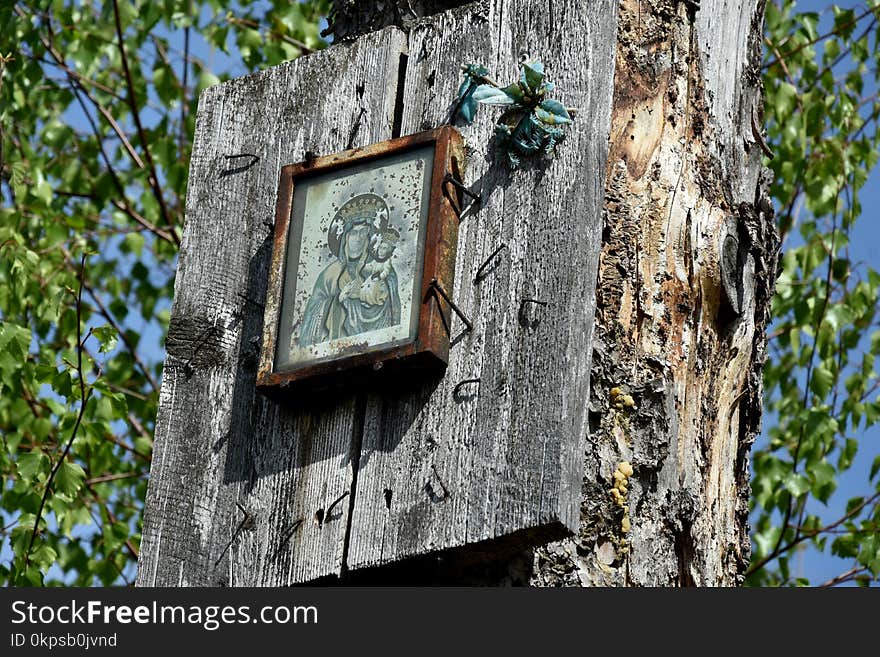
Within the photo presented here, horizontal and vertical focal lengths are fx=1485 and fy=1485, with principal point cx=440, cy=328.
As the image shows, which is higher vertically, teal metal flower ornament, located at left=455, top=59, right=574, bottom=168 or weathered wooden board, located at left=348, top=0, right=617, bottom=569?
teal metal flower ornament, located at left=455, top=59, right=574, bottom=168

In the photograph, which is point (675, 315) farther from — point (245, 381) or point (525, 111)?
point (245, 381)

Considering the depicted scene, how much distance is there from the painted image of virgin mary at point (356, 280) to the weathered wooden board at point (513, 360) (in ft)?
0.43

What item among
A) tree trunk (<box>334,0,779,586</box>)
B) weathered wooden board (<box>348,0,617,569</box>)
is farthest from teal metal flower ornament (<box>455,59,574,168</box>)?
tree trunk (<box>334,0,779,586</box>)

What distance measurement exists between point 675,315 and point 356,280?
606 millimetres

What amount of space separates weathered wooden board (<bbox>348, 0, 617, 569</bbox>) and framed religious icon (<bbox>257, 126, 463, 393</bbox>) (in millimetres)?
65

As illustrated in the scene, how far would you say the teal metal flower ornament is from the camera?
2732mm

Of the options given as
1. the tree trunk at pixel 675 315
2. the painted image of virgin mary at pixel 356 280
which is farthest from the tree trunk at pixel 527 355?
the painted image of virgin mary at pixel 356 280

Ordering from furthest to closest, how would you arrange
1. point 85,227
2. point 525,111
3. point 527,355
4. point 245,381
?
point 85,227
point 245,381
point 525,111
point 527,355

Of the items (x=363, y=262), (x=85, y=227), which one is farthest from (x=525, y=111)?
(x=85, y=227)

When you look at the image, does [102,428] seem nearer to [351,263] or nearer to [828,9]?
[351,263]

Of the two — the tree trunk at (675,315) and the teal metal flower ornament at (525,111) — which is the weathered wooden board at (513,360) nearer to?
the teal metal flower ornament at (525,111)

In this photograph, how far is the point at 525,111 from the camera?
275cm

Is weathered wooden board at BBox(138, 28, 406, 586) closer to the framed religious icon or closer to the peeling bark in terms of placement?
the framed religious icon

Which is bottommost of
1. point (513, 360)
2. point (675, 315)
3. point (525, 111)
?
point (513, 360)
